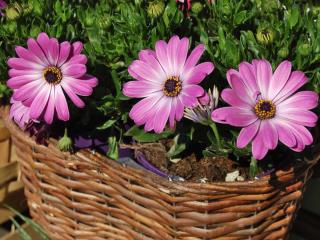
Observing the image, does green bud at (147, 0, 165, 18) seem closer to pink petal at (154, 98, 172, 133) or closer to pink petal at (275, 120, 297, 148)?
pink petal at (154, 98, 172, 133)

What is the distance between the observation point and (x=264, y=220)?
92cm

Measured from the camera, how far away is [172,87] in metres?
0.82

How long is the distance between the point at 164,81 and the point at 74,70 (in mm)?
126

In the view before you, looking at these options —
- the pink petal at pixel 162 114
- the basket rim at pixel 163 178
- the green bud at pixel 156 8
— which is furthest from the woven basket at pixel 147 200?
the green bud at pixel 156 8

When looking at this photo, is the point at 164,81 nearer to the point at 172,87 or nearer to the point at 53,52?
the point at 172,87

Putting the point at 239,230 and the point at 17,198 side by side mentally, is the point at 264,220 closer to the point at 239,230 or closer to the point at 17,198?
the point at 239,230

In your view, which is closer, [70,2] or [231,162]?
[231,162]

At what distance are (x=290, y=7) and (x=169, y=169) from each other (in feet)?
1.10

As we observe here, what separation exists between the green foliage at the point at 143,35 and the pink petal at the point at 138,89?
2.6 inches

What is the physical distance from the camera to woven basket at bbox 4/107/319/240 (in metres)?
0.86

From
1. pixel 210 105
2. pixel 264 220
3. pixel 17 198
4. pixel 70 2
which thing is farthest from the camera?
pixel 17 198

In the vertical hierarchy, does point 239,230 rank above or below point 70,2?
below

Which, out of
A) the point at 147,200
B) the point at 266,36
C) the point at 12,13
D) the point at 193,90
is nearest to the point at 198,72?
the point at 193,90

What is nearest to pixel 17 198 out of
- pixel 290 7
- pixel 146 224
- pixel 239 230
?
pixel 146 224
